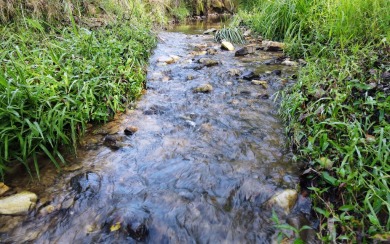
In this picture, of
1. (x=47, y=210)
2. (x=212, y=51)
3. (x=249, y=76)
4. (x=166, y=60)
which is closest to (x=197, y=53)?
(x=212, y=51)

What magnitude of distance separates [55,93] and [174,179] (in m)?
1.25

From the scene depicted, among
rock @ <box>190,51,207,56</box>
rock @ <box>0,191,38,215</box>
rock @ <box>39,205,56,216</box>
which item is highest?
rock @ <box>0,191,38,215</box>

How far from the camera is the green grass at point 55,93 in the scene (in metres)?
1.89

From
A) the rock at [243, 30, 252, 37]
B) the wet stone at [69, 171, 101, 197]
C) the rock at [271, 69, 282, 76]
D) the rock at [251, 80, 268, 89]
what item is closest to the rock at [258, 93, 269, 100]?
the rock at [251, 80, 268, 89]

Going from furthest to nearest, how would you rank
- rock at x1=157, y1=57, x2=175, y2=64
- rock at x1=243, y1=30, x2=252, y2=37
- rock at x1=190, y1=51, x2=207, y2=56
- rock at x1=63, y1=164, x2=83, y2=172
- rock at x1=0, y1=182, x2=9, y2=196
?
1. rock at x1=243, y1=30, x2=252, y2=37
2. rock at x1=190, y1=51, x2=207, y2=56
3. rock at x1=157, y1=57, x2=175, y2=64
4. rock at x1=63, y1=164, x2=83, y2=172
5. rock at x1=0, y1=182, x2=9, y2=196

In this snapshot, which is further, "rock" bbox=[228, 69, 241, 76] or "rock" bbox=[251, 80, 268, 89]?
"rock" bbox=[228, 69, 241, 76]

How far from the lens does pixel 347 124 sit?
1880mm

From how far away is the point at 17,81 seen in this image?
2.03 meters

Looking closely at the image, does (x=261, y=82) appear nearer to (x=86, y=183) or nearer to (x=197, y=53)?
(x=197, y=53)

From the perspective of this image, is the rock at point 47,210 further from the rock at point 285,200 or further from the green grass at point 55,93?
the rock at point 285,200

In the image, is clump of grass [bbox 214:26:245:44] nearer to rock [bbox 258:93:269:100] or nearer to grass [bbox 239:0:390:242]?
grass [bbox 239:0:390:242]

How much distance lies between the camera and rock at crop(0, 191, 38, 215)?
162cm

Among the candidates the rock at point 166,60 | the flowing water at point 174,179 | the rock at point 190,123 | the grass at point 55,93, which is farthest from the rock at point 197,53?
the rock at point 190,123

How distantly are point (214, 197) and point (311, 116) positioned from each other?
1.20m
